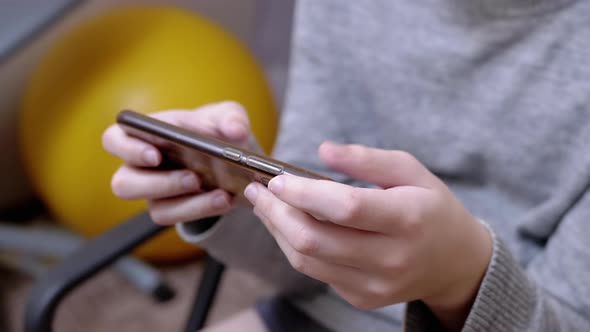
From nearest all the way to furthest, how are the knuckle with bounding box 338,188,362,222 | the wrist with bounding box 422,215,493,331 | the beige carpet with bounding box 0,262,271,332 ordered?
the knuckle with bounding box 338,188,362,222 < the wrist with bounding box 422,215,493,331 < the beige carpet with bounding box 0,262,271,332

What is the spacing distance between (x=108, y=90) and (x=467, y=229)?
2.63 feet

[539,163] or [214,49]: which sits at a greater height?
[214,49]

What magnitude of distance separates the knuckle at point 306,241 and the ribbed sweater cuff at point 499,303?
162mm

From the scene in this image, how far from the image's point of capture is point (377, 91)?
704 mm

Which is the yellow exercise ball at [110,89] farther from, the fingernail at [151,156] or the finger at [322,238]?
the finger at [322,238]

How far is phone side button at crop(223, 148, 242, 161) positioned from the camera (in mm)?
355

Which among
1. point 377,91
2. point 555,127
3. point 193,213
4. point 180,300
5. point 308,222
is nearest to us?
point 308,222

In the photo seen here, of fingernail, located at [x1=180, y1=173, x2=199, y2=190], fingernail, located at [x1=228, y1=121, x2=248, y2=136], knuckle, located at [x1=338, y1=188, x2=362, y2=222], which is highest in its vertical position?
fingernail, located at [x1=228, y1=121, x2=248, y2=136]

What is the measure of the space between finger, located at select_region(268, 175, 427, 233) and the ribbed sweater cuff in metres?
0.15

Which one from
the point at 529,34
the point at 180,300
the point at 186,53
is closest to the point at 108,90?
the point at 186,53

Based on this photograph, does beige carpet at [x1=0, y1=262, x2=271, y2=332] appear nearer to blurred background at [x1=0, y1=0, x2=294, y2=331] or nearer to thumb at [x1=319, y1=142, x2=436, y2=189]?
blurred background at [x1=0, y1=0, x2=294, y2=331]

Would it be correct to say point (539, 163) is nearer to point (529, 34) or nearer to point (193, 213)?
point (529, 34)

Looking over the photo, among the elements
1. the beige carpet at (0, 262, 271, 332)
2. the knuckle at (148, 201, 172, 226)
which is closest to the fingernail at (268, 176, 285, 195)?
the knuckle at (148, 201, 172, 226)

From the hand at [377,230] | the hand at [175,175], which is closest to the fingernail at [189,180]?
the hand at [175,175]
